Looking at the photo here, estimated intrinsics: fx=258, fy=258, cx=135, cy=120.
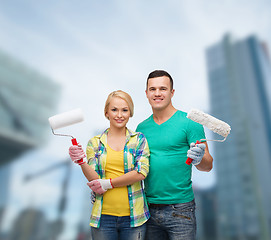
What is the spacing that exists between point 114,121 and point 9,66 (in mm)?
22092

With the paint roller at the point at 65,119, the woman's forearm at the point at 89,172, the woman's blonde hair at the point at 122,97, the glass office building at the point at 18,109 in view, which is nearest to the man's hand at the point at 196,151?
the woman's blonde hair at the point at 122,97

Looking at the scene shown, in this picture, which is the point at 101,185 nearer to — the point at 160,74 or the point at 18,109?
the point at 160,74

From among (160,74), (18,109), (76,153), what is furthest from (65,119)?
(18,109)

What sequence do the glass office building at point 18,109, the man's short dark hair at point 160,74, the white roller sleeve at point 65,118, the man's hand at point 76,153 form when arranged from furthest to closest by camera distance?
the glass office building at point 18,109
the man's short dark hair at point 160,74
the white roller sleeve at point 65,118
the man's hand at point 76,153

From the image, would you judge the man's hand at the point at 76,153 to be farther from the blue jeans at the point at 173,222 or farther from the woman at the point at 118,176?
the blue jeans at the point at 173,222

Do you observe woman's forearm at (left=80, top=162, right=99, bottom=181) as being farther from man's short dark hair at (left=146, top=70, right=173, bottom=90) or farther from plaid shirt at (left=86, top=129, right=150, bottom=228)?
man's short dark hair at (left=146, top=70, right=173, bottom=90)

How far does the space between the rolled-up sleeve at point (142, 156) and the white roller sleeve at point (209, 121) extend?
33 centimetres

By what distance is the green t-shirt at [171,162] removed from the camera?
1.67 m

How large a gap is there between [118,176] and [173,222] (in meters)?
0.47

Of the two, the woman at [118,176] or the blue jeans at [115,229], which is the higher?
the woman at [118,176]

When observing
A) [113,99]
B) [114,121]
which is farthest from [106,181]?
[113,99]

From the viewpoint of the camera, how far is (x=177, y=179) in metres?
1.69

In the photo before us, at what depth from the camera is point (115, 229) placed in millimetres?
1523

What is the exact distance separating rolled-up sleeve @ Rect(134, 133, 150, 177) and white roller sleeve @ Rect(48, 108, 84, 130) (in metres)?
0.40
